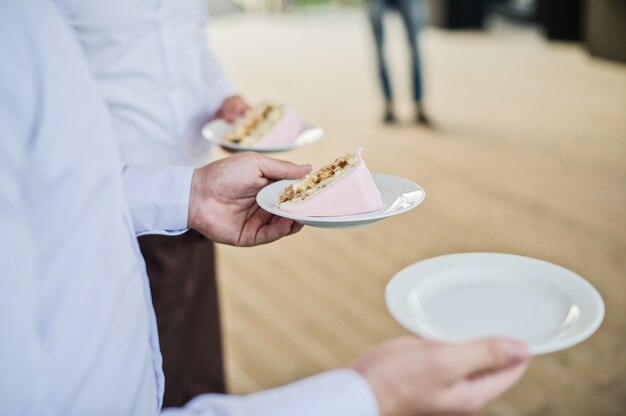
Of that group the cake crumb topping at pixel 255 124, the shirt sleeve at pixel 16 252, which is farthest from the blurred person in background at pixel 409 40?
the shirt sleeve at pixel 16 252

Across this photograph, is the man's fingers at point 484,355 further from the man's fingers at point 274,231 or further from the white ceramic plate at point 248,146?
the white ceramic plate at point 248,146

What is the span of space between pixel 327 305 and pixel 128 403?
174 cm

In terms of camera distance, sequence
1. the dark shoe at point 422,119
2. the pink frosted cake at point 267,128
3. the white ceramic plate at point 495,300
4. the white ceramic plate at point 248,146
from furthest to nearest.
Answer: the dark shoe at point 422,119
the pink frosted cake at point 267,128
the white ceramic plate at point 248,146
the white ceramic plate at point 495,300

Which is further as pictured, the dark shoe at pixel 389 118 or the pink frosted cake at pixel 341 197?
the dark shoe at pixel 389 118

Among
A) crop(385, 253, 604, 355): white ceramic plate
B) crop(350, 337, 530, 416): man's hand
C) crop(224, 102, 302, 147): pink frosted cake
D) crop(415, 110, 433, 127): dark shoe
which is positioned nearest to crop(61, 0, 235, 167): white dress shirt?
crop(224, 102, 302, 147): pink frosted cake

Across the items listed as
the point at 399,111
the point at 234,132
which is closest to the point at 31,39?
the point at 234,132

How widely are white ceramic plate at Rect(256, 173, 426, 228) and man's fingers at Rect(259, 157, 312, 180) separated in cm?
3

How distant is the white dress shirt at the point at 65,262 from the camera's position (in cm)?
61

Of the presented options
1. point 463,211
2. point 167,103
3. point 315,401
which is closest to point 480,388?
point 315,401

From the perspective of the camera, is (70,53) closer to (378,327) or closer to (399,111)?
(378,327)

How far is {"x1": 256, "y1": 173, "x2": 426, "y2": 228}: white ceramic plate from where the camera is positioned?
0.88 meters

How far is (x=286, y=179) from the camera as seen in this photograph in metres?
1.09

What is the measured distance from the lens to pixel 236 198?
1093 millimetres

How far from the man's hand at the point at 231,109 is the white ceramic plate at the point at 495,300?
826mm
